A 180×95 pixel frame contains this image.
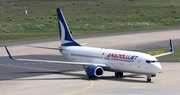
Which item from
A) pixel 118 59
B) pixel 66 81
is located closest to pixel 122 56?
pixel 118 59

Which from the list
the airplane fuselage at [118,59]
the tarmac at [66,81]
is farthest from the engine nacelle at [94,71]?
the airplane fuselage at [118,59]

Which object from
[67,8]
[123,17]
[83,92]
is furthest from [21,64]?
[67,8]

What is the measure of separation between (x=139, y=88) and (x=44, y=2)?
136582mm

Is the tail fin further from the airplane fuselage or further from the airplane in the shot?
the airplane fuselage

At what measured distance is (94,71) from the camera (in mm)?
52781

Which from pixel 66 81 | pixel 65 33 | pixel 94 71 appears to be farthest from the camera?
pixel 65 33

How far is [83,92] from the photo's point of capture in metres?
45.1

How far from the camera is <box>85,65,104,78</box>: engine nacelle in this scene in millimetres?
52812

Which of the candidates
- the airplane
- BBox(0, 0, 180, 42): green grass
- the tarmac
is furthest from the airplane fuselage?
BBox(0, 0, 180, 42): green grass

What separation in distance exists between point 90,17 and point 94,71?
3108 inches

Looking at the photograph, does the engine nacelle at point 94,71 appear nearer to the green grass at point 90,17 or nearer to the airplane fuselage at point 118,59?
the airplane fuselage at point 118,59

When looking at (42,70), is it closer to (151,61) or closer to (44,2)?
(151,61)

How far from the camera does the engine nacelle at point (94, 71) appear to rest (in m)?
52.8

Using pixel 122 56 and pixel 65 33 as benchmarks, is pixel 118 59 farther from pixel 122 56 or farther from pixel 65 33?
pixel 65 33
